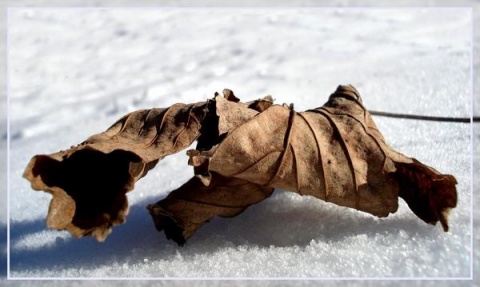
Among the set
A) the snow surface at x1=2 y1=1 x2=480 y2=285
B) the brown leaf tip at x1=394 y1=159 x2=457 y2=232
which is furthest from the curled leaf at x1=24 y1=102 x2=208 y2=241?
the brown leaf tip at x1=394 y1=159 x2=457 y2=232

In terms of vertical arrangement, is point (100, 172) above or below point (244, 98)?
above

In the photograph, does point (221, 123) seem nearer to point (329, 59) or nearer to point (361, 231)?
point (361, 231)

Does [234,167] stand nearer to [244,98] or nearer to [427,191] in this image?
[427,191]

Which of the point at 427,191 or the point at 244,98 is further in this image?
the point at 244,98

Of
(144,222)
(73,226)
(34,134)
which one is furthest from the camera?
(34,134)

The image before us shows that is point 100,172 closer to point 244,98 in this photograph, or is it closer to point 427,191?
point 427,191

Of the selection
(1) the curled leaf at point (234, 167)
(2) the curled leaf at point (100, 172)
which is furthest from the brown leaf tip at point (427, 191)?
(2) the curled leaf at point (100, 172)

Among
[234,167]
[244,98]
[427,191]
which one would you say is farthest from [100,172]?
[244,98]

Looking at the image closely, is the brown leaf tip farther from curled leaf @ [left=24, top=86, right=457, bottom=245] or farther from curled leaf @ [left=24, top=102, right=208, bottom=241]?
curled leaf @ [left=24, top=102, right=208, bottom=241]

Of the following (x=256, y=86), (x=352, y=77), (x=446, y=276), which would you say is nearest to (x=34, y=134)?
(x=256, y=86)
